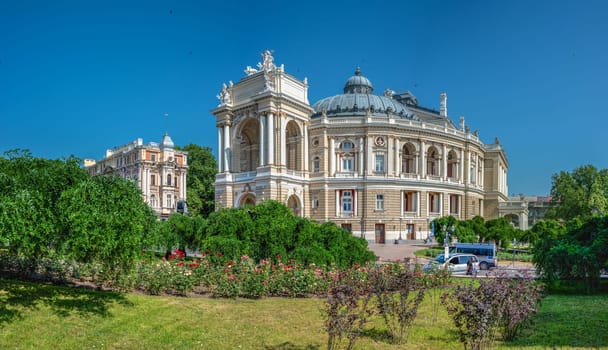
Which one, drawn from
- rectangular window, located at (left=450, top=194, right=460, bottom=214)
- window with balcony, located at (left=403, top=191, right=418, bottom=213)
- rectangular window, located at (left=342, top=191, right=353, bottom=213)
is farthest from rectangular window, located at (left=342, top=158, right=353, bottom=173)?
rectangular window, located at (left=450, top=194, right=460, bottom=214)

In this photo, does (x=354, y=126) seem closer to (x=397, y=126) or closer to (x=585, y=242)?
(x=397, y=126)

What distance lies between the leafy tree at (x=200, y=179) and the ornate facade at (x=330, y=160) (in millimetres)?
19086

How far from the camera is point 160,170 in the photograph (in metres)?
72.5

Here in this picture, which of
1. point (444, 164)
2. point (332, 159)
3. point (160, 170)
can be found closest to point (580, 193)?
point (444, 164)

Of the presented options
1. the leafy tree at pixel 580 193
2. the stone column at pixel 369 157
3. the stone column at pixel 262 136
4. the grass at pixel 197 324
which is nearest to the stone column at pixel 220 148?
the stone column at pixel 262 136

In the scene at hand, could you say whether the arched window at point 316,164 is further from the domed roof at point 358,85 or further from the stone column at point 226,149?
the domed roof at point 358,85

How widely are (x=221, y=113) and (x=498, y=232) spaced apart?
103ft

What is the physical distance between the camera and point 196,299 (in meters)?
13.0

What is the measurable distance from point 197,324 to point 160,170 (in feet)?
217

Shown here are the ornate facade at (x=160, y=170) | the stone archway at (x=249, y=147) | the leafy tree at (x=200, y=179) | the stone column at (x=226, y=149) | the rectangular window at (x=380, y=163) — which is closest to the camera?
the stone column at (x=226, y=149)

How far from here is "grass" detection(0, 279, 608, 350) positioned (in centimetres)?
916

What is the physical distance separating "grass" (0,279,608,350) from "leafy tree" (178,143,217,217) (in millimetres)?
52618

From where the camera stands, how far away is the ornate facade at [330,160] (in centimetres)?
4375

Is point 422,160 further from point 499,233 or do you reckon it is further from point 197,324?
point 197,324
